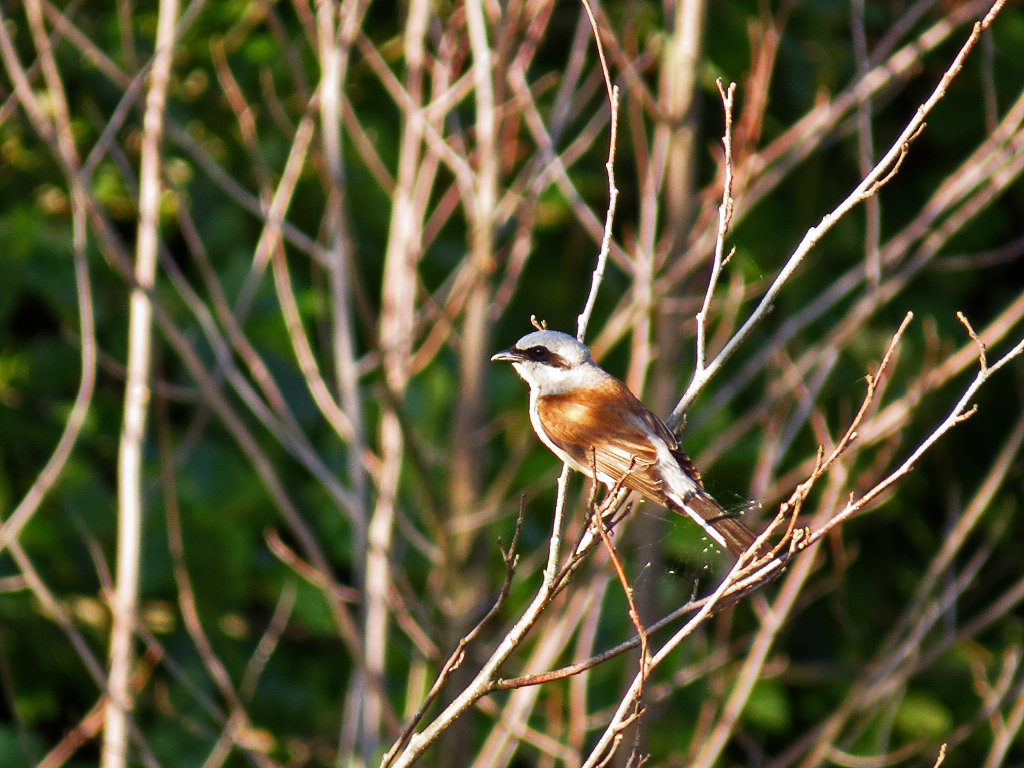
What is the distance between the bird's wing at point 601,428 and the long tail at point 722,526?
0.16 metres

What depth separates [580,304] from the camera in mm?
6055

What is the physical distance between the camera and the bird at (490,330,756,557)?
2.97 meters

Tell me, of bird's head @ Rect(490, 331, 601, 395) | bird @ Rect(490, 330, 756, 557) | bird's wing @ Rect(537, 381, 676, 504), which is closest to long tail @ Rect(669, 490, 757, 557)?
bird @ Rect(490, 330, 756, 557)

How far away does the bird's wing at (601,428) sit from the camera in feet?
10.5

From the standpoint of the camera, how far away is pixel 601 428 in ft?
11.1

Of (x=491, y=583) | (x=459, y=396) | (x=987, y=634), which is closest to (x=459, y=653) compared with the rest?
(x=459, y=396)

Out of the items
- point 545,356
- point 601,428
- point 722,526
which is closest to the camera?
point 722,526

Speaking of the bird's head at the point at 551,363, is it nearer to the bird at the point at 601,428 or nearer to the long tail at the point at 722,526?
the bird at the point at 601,428

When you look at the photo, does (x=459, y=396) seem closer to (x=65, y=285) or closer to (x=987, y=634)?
(x=65, y=285)

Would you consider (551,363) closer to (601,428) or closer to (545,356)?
(545,356)

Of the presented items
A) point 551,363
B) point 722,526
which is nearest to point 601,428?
point 551,363

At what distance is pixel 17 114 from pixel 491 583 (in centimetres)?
286

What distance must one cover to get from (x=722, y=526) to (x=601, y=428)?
2.40ft

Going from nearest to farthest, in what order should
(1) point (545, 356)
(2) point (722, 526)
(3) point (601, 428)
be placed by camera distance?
1. (2) point (722, 526)
2. (3) point (601, 428)
3. (1) point (545, 356)
